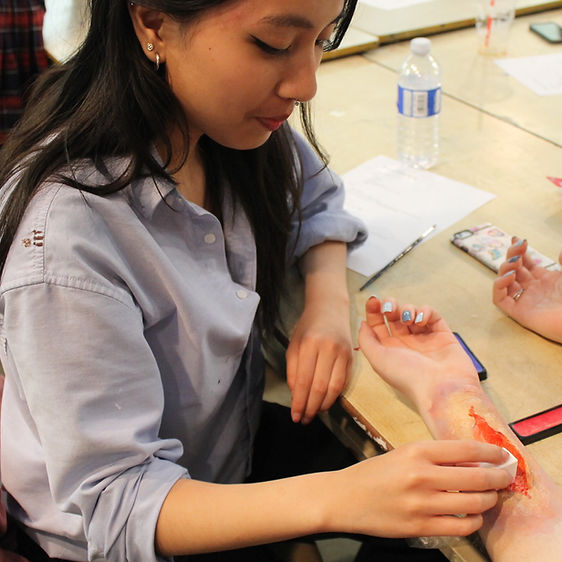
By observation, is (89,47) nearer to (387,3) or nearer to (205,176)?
(205,176)

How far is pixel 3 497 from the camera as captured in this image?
37.4 inches

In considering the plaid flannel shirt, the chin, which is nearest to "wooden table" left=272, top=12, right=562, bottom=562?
the chin

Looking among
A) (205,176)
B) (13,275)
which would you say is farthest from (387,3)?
(13,275)

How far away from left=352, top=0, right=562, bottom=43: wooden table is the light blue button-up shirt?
1.44 m

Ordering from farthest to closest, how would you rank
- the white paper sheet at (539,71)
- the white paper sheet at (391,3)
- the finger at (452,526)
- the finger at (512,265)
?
1. the white paper sheet at (391,3)
2. the white paper sheet at (539,71)
3. the finger at (512,265)
4. the finger at (452,526)

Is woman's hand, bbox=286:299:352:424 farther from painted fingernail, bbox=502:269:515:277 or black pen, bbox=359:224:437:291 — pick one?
painted fingernail, bbox=502:269:515:277

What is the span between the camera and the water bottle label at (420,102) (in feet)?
4.75

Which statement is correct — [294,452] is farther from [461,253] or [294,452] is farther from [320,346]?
[461,253]

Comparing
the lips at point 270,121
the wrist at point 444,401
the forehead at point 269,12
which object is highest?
the forehead at point 269,12

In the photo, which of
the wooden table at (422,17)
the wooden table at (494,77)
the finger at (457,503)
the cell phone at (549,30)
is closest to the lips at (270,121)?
the finger at (457,503)

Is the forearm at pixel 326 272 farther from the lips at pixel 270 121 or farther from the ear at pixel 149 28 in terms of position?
the ear at pixel 149 28

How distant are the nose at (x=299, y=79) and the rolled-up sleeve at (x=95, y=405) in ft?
1.12

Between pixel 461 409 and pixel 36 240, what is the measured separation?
0.58 meters

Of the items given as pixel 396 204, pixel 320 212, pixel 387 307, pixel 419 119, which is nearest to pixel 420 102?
pixel 419 119
